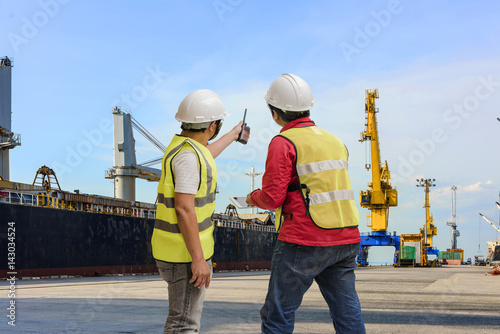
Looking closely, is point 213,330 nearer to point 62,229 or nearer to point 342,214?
point 342,214

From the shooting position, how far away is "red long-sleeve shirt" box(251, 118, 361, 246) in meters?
2.86

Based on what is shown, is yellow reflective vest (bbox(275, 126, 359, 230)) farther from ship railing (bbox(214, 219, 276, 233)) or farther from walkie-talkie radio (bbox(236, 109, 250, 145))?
ship railing (bbox(214, 219, 276, 233))

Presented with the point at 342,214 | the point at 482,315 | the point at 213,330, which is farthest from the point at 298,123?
the point at 482,315

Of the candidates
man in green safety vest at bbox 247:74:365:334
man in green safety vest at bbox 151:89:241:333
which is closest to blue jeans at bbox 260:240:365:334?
man in green safety vest at bbox 247:74:365:334

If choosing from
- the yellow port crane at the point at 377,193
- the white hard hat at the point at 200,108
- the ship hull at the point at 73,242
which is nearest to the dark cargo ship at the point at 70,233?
the ship hull at the point at 73,242

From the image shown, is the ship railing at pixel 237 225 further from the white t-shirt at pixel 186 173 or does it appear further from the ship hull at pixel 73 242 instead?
the white t-shirt at pixel 186 173

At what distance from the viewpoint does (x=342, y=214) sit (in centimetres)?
293

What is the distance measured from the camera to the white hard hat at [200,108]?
301cm

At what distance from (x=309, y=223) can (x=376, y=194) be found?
53.4 m

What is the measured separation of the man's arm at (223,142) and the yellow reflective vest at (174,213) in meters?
0.66

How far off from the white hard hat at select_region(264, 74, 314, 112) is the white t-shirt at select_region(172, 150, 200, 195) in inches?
26.6

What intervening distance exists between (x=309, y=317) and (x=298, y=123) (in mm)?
4278

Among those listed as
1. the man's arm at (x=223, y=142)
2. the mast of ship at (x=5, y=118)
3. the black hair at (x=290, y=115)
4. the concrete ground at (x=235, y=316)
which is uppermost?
the mast of ship at (x=5, y=118)

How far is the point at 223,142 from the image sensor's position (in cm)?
358
